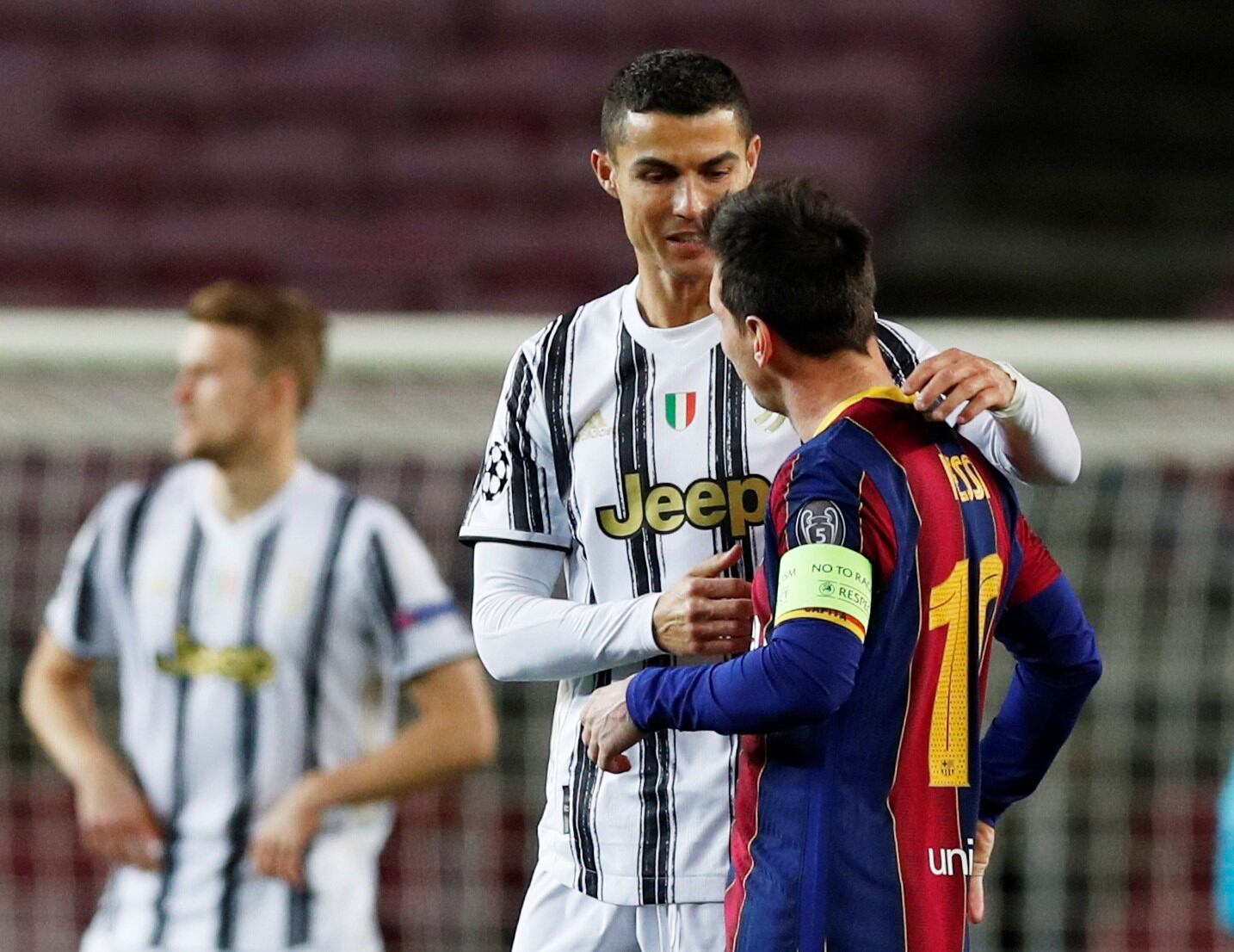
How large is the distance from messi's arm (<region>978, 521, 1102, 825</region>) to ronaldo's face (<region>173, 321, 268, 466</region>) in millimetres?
1919

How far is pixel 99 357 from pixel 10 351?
0.19 meters

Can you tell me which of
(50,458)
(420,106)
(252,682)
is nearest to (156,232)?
(420,106)

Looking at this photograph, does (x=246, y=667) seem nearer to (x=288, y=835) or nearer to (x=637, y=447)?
(x=288, y=835)

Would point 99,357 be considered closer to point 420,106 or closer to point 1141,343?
point 1141,343

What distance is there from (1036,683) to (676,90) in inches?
33.5

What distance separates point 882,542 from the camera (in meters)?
1.97

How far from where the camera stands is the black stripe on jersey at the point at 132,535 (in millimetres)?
3764

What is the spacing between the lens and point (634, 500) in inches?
93.6

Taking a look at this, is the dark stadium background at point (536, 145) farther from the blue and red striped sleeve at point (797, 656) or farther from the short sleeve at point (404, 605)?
the blue and red striped sleeve at point (797, 656)

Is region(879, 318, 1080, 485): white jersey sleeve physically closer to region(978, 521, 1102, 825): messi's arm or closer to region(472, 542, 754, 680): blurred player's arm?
region(978, 521, 1102, 825): messi's arm

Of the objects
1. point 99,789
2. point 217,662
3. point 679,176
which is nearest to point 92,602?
point 217,662

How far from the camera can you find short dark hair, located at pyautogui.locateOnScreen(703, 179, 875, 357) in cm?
204

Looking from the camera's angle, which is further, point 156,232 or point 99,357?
point 156,232

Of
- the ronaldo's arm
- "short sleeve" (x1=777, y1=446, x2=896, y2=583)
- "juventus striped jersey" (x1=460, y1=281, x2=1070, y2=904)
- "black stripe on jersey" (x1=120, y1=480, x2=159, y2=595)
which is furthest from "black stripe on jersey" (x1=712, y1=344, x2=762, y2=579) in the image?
"black stripe on jersey" (x1=120, y1=480, x2=159, y2=595)
